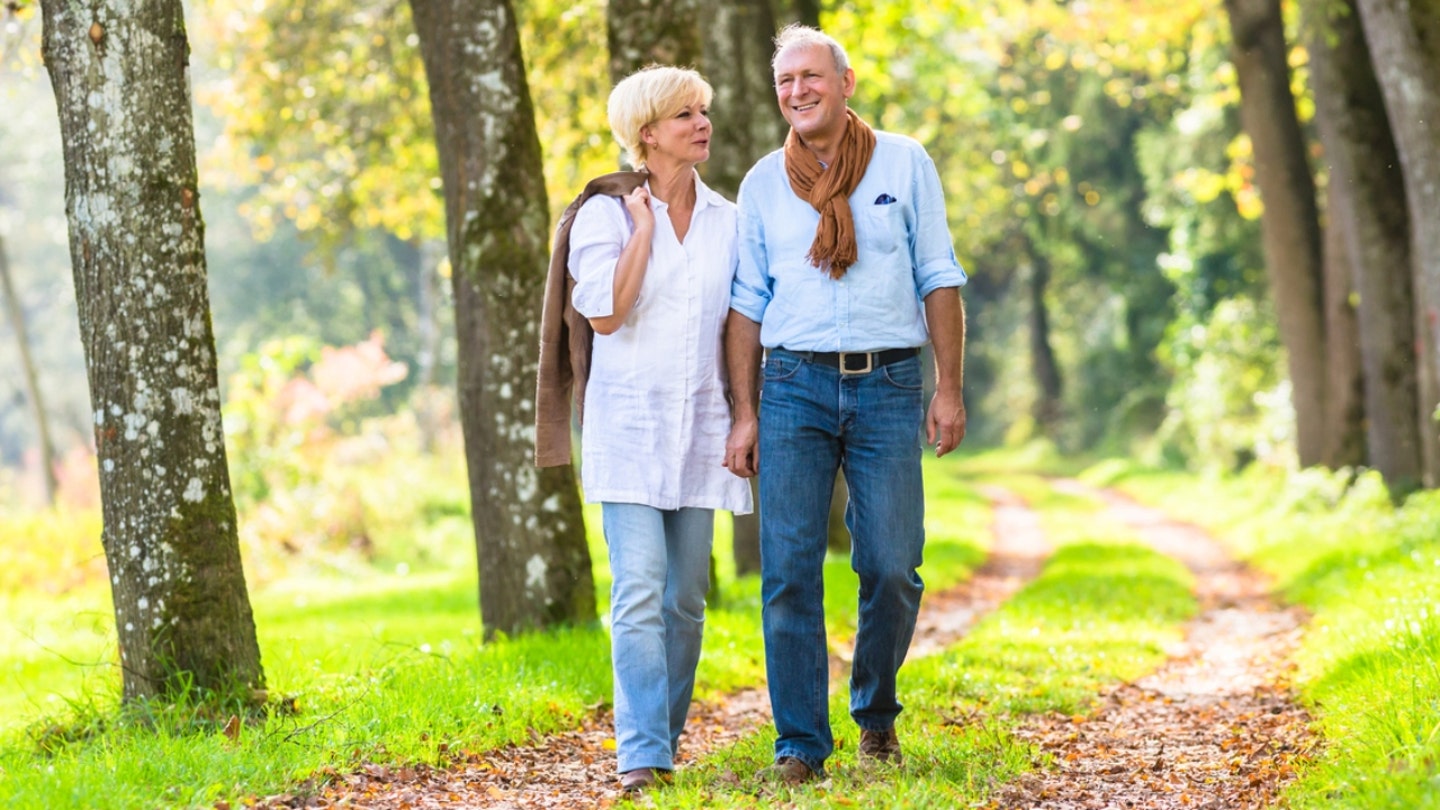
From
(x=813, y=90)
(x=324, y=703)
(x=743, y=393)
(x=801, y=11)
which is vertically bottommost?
(x=324, y=703)

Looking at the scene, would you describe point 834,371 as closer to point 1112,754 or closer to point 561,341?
point 561,341

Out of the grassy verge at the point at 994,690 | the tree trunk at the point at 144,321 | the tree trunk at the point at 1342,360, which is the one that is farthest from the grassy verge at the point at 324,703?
the tree trunk at the point at 1342,360

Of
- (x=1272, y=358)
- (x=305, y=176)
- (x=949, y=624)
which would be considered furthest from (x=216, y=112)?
(x=1272, y=358)

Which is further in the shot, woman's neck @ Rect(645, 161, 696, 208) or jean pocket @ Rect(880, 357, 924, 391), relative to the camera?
woman's neck @ Rect(645, 161, 696, 208)

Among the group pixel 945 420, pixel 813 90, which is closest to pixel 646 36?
pixel 813 90

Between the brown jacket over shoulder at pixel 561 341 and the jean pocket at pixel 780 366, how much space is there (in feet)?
2.09

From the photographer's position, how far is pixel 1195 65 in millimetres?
25281

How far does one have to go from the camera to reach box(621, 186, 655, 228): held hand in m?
5.03

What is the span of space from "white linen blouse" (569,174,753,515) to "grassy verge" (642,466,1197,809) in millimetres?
976

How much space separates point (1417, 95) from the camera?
10.9m

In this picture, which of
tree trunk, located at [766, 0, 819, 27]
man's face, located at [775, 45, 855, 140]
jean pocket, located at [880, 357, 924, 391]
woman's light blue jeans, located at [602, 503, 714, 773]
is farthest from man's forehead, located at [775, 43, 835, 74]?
tree trunk, located at [766, 0, 819, 27]

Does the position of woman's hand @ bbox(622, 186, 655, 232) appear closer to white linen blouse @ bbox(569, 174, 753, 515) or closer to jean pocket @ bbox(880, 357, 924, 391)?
white linen blouse @ bbox(569, 174, 753, 515)

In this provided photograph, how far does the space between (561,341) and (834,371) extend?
0.98m

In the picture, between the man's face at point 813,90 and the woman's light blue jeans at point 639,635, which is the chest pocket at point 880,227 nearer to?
the man's face at point 813,90
